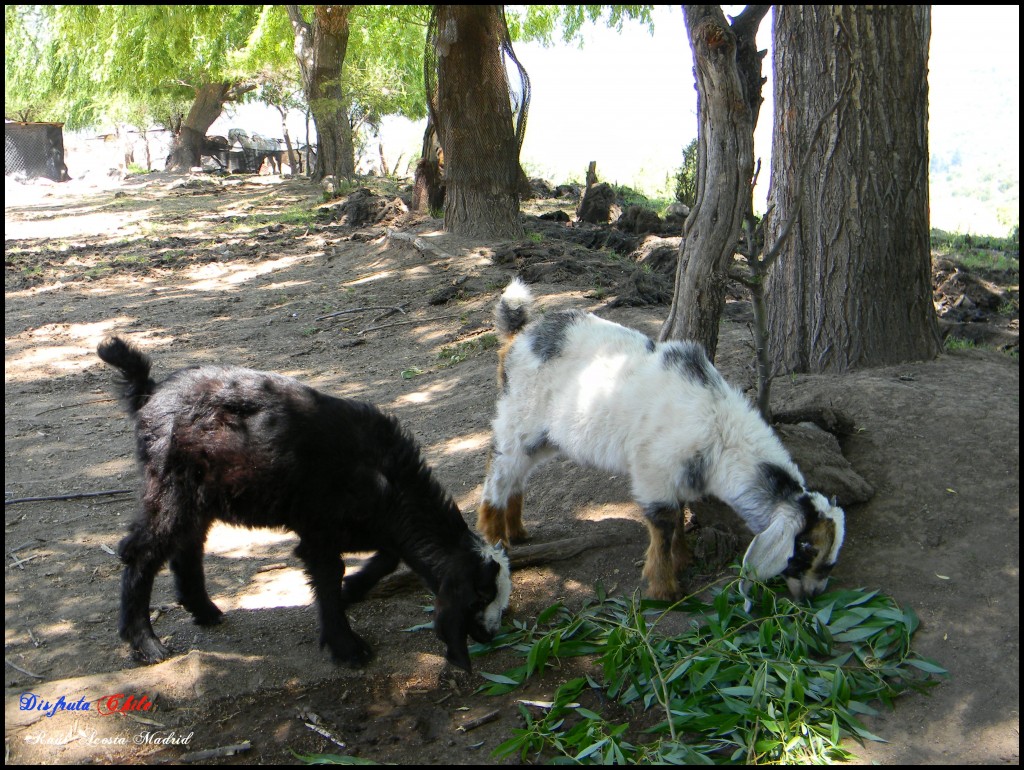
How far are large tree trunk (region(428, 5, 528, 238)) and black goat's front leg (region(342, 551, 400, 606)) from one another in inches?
349

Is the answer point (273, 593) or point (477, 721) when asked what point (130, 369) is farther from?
point (477, 721)

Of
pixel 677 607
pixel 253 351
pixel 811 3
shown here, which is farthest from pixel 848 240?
pixel 253 351

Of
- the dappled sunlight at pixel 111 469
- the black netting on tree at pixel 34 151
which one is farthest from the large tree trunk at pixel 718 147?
the black netting on tree at pixel 34 151

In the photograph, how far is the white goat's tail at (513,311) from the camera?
18.4 feet

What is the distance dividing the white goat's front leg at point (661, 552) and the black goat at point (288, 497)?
0.89 m

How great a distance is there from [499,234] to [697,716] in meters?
10.1

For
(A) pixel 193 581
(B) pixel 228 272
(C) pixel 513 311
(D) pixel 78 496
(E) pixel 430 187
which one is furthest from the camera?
(E) pixel 430 187

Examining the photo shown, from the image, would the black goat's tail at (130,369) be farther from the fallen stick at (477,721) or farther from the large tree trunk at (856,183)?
the large tree trunk at (856,183)

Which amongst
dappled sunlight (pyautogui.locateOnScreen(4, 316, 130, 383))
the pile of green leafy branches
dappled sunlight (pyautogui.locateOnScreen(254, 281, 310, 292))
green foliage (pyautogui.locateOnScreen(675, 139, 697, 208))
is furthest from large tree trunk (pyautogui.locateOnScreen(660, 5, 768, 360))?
green foliage (pyautogui.locateOnScreen(675, 139, 697, 208))

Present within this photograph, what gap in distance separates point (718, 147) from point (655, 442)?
188 centimetres

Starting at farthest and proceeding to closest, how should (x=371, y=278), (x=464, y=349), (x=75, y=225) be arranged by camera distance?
(x=75, y=225) < (x=371, y=278) < (x=464, y=349)

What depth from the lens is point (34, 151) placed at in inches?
1220

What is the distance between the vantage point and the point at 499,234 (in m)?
12.9

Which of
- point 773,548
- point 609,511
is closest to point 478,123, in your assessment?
point 609,511
